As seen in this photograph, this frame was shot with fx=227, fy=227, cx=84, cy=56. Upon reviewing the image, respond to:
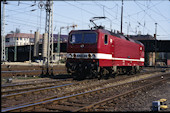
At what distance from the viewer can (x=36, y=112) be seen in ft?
22.6

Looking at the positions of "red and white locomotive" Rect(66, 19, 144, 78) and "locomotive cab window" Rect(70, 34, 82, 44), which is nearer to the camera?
"red and white locomotive" Rect(66, 19, 144, 78)

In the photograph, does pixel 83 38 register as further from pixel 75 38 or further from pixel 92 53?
pixel 92 53

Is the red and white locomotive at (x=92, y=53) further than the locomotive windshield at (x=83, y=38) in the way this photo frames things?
No

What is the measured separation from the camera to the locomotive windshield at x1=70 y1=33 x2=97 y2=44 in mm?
15897

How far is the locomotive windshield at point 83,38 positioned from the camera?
626 inches

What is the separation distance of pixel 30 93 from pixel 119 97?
12.9 ft

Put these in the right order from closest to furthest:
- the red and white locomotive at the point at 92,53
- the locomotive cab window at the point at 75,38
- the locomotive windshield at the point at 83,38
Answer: the red and white locomotive at the point at 92,53 → the locomotive windshield at the point at 83,38 → the locomotive cab window at the point at 75,38

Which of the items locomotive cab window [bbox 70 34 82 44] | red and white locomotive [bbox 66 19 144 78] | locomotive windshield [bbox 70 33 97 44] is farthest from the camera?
locomotive cab window [bbox 70 34 82 44]

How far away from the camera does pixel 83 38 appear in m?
16.3

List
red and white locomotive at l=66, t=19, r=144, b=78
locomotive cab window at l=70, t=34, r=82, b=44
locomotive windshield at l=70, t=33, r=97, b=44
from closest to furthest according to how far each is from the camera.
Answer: red and white locomotive at l=66, t=19, r=144, b=78
locomotive windshield at l=70, t=33, r=97, b=44
locomotive cab window at l=70, t=34, r=82, b=44

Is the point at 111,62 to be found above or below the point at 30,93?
above

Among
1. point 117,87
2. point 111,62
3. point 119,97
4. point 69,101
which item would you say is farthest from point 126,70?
point 69,101

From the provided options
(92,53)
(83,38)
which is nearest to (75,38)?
(83,38)

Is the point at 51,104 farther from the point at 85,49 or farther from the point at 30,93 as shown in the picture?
the point at 85,49
